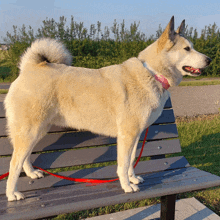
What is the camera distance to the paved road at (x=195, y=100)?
22.9 feet

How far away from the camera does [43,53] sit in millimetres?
2307

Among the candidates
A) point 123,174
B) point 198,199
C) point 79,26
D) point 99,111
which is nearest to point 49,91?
point 99,111

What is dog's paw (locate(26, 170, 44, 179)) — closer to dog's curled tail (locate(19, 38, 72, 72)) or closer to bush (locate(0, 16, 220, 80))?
dog's curled tail (locate(19, 38, 72, 72))

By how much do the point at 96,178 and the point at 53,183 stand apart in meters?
0.44

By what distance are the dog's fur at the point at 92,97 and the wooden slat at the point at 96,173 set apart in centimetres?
10

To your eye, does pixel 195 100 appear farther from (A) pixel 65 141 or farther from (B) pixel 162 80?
(A) pixel 65 141

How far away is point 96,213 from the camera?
2752 millimetres

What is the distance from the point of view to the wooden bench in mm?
1794

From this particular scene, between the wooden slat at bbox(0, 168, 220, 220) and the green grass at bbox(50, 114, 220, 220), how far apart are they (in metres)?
0.66

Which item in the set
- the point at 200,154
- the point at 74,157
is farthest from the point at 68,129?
the point at 200,154

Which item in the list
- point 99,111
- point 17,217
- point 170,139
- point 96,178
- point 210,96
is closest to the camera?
point 17,217

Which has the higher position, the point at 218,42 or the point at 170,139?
the point at 170,139

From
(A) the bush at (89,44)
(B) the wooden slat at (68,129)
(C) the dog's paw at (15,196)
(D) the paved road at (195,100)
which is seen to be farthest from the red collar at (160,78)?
(A) the bush at (89,44)

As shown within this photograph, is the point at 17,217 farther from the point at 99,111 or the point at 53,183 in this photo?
the point at 99,111
